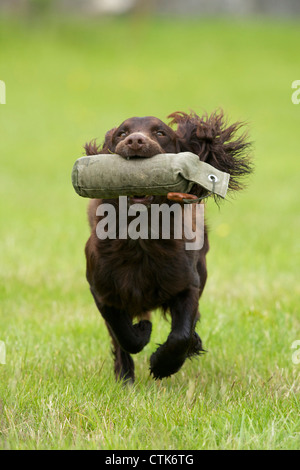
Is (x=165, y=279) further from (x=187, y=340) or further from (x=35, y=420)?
(x=35, y=420)

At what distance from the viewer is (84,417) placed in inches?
114

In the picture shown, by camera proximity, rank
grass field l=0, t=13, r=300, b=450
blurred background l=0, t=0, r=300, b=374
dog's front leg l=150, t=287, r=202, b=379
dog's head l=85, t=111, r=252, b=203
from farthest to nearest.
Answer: blurred background l=0, t=0, r=300, b=374, dog's head l=85, t=111, r=252, b=203, dog's front leg l=150, t=287, r=202, b=379, grass field l=0, t=13, r=300, b=450

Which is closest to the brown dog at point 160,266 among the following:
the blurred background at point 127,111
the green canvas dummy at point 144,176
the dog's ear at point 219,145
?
the dog's ear at point 219,145

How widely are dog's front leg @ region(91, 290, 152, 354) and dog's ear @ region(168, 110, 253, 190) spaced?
2.95 ft

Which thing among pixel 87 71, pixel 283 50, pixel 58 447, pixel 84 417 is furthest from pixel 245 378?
pixel 283 50

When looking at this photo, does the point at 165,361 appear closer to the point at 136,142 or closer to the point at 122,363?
the point at 122,363

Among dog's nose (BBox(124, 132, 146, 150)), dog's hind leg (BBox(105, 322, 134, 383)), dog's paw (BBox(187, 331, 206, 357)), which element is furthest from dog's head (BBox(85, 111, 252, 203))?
dog's hind leg (BBox(105, 322, 134, 383))

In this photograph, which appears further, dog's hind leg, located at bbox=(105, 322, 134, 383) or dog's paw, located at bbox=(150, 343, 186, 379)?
dog's hind leg, located at bbox=(105, 322, 134, 383)

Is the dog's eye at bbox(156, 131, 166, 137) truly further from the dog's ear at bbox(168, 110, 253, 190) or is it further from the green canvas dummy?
the green canvas dummy

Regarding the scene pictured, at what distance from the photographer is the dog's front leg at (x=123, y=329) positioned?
3744 mm

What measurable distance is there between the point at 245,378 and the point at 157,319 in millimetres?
1482

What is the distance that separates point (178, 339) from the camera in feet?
11.6

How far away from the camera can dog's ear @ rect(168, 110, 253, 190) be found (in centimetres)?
375

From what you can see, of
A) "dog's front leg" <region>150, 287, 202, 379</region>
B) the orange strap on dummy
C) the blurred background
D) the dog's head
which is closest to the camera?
the orange strap on dummy
